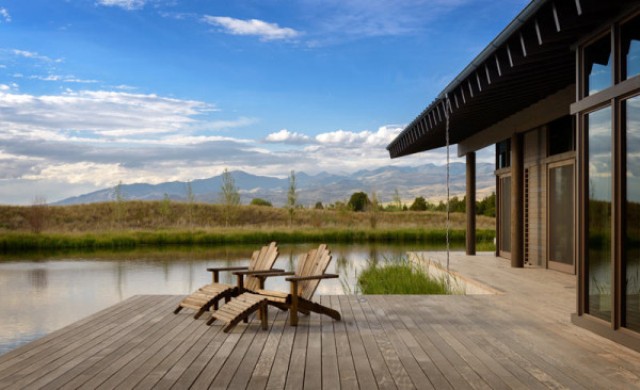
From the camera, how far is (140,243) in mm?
24766

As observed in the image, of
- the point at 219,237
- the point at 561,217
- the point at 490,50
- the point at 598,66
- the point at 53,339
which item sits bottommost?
the point at 53,339

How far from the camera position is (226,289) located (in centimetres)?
679

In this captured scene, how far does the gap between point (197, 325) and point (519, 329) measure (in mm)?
3062

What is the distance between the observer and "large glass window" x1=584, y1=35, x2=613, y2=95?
5.68m

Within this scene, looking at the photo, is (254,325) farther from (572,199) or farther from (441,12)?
(441,12)

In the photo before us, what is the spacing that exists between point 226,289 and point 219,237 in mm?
18358

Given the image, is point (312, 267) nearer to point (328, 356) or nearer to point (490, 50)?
point (328, 356)

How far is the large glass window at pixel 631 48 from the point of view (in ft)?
16.9

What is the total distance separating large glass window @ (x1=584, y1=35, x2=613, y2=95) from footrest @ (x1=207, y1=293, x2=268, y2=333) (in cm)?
361

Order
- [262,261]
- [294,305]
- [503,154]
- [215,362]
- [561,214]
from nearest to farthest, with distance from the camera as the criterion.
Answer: [215,362]
[294,305]
[262,261]
[561,214]
[503,154]

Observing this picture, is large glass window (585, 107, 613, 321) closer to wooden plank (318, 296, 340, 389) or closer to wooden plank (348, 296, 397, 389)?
wooden plank (348, 296, 397, 389)

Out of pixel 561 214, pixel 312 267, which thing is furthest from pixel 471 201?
pixel 312 267

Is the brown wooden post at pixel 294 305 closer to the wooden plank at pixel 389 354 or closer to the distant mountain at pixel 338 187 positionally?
the wooden plank at pixel 389 354

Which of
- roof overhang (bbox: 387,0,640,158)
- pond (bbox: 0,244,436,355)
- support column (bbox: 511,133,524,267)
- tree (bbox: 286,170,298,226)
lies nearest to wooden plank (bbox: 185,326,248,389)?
pond (bbox: 0,244,436,355)
